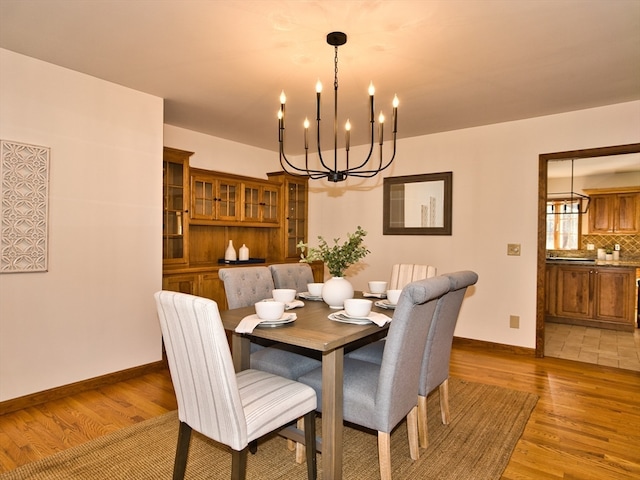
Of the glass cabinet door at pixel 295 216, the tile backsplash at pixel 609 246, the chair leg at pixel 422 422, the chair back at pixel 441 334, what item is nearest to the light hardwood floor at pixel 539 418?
the chair leg at pixel 422 422

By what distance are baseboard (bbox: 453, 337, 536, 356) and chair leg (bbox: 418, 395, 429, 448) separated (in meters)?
2.33

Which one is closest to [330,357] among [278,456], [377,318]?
[377,318]

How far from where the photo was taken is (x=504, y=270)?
422 cm

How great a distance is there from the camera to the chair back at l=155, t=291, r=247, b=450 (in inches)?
58.1

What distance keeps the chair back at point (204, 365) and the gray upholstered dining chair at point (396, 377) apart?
0.59 m

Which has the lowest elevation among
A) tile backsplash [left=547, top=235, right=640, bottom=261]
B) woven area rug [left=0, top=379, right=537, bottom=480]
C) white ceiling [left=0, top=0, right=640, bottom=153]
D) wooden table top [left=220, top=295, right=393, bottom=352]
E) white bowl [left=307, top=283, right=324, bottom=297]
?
woven area rug [left=0, top=379, right=537, bottom=480]

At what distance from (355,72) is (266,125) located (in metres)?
1.63

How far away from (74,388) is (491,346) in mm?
3893

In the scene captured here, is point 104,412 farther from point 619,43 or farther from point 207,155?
point 619,43

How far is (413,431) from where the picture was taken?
2119 mm

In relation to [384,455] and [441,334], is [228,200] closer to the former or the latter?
[441,334]

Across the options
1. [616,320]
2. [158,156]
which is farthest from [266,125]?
[616,320]

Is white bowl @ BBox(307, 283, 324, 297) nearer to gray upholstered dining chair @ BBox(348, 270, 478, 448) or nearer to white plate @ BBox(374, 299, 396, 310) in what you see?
white plate @ BBox(374, 299, 396, 310)

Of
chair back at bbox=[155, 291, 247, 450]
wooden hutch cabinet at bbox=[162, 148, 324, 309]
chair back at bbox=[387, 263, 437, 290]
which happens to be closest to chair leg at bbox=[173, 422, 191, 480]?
chair back at bbox=[155, 291, 247, 450]
